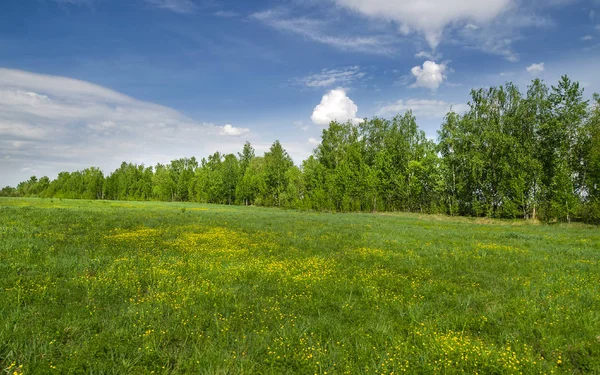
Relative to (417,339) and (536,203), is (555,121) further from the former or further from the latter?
(417,339)

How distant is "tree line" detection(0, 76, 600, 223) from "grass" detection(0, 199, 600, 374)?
3558 centimetres

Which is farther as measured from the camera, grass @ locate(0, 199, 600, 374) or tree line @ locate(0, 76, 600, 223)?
tree line @ locate(0, 76, 600, 223)

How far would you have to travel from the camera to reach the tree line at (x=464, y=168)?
136ft

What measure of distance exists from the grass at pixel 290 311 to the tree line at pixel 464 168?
35.6m

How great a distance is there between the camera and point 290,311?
8086 mm

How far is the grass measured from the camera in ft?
18.8

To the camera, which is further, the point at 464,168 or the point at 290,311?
the point at 464,168

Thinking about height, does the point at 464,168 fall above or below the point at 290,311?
above

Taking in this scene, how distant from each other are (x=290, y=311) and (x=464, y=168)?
177 feet

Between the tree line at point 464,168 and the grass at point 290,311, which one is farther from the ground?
the tree line at point 464,168

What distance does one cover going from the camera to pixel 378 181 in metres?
62.8

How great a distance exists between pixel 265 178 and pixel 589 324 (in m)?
81.2

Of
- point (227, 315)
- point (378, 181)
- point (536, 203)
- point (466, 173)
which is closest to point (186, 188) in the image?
point (378, 181)

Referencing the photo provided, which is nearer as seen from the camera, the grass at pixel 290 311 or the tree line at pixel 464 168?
the grass at pixel 290 311
